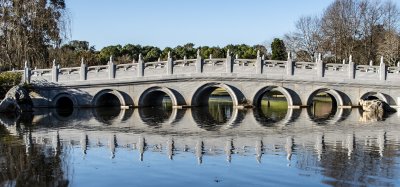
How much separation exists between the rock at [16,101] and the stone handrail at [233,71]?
3024 millimetres

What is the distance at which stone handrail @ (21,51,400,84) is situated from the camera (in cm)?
3078

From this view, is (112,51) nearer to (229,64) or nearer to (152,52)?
(152,52)

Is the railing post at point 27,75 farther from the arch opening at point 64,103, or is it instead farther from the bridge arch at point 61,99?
the arch opening at point 64,103

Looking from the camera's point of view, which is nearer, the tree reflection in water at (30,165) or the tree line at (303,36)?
the tree reflection in water at (30,165)

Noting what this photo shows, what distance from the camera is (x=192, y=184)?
11258mm

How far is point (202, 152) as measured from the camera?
15500 mm

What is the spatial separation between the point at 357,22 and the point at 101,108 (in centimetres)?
2571

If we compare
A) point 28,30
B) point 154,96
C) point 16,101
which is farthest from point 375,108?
point 28,30

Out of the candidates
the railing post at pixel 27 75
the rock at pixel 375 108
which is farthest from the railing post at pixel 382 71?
the railing post at pixel 27 75

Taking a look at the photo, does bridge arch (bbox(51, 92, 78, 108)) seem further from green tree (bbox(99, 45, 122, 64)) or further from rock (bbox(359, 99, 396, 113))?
green tree (bbox(99, 45, 122, 64))

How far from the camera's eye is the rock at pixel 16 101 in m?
30.8

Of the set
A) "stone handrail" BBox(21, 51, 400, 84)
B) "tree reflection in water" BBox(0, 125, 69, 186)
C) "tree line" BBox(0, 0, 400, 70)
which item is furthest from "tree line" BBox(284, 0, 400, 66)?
"tree reflection in water" BBox(0, 125, 69, 186)

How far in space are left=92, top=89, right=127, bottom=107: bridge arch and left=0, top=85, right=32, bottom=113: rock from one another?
14.3ft

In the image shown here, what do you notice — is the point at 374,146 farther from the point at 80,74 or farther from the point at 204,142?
the point at 80,74
